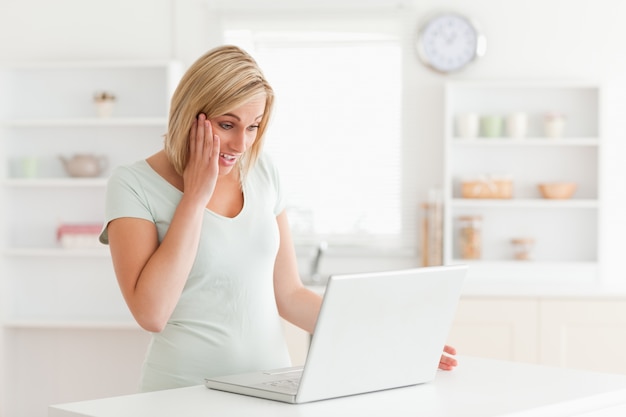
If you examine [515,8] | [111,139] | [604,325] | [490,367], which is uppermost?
[515,8]

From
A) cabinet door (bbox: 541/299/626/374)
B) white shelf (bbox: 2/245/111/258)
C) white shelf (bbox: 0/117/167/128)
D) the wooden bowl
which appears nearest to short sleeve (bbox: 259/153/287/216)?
cabinet door (bbox: 541/299/626/374)

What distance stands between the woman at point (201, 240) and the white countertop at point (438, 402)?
7.3 inches

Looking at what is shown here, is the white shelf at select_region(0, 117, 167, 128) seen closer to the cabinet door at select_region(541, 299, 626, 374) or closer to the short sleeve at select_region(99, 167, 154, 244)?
the cabinet door at select_region(541, 299, 626, 374)

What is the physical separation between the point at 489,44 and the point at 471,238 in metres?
0.95

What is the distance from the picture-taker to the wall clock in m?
4.71

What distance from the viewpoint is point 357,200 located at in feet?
15.9

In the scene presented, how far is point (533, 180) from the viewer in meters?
4.77

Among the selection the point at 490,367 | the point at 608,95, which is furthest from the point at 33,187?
the point at 490,367

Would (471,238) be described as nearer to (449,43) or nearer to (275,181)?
(449,43)

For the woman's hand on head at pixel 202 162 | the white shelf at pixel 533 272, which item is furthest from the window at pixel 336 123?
the woman's hand on head at pixel 202 162

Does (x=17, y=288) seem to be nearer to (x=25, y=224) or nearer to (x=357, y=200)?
(x=25, y=224)

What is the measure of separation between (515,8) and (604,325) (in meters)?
1.60

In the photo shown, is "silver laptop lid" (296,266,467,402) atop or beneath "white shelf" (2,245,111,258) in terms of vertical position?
atop

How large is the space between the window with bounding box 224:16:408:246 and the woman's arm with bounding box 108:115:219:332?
113 inches
